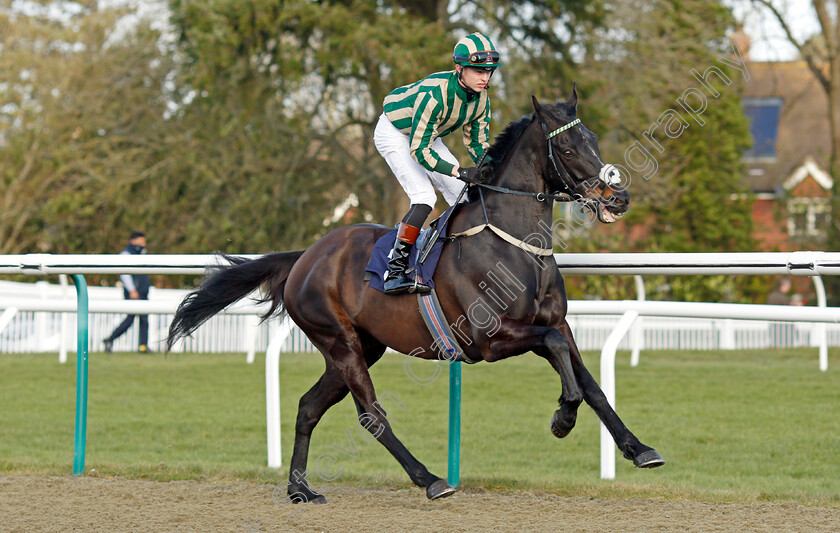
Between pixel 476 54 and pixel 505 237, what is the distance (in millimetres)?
794

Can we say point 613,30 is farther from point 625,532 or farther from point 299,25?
point 625,532

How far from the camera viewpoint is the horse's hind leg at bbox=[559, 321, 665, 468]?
3.61 metres

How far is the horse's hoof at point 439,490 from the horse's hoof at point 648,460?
2.50ft

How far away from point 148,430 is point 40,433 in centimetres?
79

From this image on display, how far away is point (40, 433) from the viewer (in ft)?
23.5

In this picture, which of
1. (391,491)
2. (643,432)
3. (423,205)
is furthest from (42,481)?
(643,432)

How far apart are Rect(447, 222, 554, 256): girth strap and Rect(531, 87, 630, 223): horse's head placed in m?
0.26

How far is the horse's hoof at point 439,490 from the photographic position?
12.7ft

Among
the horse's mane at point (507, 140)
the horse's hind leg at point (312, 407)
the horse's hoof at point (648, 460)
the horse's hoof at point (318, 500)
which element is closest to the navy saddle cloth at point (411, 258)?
the horse's mane at point (507, 140)

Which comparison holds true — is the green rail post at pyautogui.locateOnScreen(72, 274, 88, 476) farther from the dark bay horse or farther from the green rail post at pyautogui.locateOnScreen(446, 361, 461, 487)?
the green rail post at pyautogui.locateOnScreen(446, 361, 461, 487)

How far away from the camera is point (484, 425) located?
24.1 feet

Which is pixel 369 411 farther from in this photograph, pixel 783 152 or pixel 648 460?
pixel 783 152

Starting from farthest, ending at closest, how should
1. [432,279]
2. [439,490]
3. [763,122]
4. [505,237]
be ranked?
[763,122], [432,279], [505,237], [439,490]

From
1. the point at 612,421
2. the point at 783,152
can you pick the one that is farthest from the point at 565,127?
the point at 783,152
